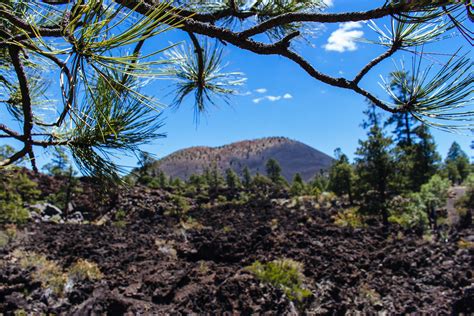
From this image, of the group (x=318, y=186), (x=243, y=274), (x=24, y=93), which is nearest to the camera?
(x=24, y=93)

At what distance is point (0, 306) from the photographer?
616cm

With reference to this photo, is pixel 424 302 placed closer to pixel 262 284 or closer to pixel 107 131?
pixel 262 284

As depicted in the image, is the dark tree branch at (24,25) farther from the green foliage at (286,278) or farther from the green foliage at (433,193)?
the green foliage at (433,193)

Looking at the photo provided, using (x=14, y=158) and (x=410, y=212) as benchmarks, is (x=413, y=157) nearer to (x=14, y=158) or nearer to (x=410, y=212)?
(x=410, y=212)

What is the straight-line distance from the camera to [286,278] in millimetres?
7367

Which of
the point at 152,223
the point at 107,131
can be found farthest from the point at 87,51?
the point at 152,223

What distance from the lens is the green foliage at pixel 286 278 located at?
701cm

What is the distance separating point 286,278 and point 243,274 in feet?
2.75

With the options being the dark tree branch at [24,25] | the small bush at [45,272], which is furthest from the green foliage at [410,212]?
the dark tree branch at [24,25]

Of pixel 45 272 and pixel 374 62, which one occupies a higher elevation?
pixel 374 62

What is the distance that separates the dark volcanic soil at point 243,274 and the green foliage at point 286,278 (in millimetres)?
210

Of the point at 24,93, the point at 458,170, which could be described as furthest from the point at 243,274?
the point at 458,170

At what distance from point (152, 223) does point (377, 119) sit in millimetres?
18628

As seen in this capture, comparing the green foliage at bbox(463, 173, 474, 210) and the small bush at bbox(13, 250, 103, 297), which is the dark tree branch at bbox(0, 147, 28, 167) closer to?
the small bush at bbox(13, 250, 103, 297)
